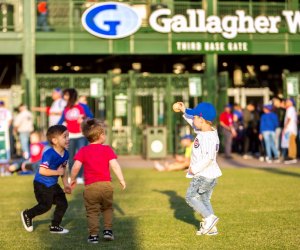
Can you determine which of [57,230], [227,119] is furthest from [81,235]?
[227,119]

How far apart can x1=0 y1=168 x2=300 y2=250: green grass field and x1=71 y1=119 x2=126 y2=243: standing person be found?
0.25 m

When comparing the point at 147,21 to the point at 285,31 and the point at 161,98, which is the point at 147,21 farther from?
the point at 285,31

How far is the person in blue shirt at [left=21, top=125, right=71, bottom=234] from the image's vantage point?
9.85m

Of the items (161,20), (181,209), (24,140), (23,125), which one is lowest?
(181,209)

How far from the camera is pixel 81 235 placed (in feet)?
32.3

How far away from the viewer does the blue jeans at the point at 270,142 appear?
23.5 m

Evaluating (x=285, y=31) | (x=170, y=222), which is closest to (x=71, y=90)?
(x=170, y=222)

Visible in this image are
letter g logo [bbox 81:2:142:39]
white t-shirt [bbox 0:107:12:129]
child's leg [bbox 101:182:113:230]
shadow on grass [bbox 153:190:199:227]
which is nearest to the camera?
child's leg [bbox 101:182:113:230]

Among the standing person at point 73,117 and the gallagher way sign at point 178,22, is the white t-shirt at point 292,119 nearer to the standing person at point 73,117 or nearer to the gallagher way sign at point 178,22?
the gallagher way sign at point 178,22

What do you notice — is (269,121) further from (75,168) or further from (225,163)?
(75,168)

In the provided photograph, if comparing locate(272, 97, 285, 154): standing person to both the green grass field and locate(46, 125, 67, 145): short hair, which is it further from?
locate(46, 125, 67, 145): short hair

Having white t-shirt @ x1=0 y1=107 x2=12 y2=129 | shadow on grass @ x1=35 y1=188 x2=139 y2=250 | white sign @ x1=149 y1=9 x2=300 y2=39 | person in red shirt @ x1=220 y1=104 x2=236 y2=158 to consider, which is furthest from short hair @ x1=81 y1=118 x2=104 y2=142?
white sign @ x1=149 y1=9 x2=300 y2=39

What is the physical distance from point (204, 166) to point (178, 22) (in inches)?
800

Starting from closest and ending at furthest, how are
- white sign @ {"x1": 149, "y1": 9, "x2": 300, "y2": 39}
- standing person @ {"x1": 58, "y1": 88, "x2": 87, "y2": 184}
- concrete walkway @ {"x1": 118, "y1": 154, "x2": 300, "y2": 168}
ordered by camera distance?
standing person @ {"x1": 58, "y1": 88, "x2": 87, "y2": 184}
concrete walkway @ {"x1": 118, "y1": 154, "x2": 300, "y2": 168}
white sign @ {"x1": 149, "y1": 9, "x2": 300, "y2": 39}
